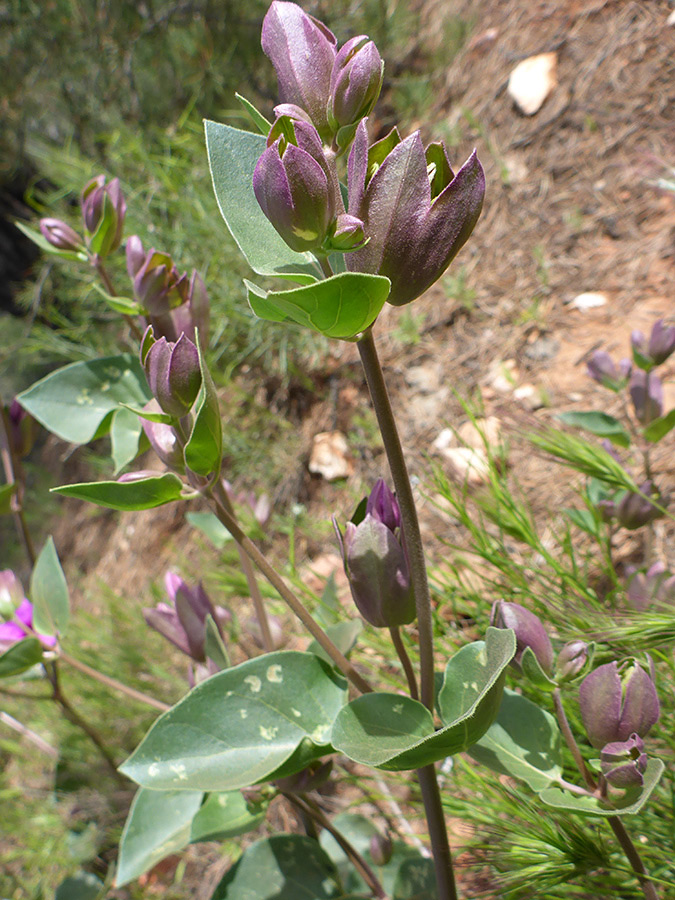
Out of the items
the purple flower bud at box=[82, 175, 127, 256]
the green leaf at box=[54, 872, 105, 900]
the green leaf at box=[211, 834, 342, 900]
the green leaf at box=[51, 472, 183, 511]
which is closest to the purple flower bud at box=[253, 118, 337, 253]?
the green leaf at box=[51, 472, 183, 511]

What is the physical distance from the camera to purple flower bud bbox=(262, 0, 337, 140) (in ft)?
1.19

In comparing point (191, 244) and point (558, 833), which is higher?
point (191, 244)

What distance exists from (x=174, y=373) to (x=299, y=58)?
195mm

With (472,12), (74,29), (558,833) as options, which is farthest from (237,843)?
(74,29)

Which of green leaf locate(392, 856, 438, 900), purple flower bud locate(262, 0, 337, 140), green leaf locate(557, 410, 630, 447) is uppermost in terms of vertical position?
purple flower bud locate(262, 0, 337, 140)

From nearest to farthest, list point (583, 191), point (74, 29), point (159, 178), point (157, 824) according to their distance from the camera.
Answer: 1. point (157, 824)
2. point (583, 191)
3. point (159, 178)
4. point (74, 29)

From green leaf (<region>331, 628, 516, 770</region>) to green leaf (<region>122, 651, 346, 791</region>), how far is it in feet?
0.14

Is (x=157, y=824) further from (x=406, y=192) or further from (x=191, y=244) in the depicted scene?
(x=191, y=244)

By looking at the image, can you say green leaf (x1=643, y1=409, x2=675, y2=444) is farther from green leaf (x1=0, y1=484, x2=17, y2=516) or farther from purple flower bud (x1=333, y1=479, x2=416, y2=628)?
green leaf (x1=0, y1=484, x2=17, y2=516)

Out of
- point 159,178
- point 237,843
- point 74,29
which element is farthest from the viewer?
point 74,29

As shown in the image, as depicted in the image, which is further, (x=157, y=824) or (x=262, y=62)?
(x=262, y=62)

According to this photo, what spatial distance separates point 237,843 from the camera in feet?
3.47

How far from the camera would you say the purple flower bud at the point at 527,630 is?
0.43 meters

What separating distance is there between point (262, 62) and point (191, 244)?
94cm
